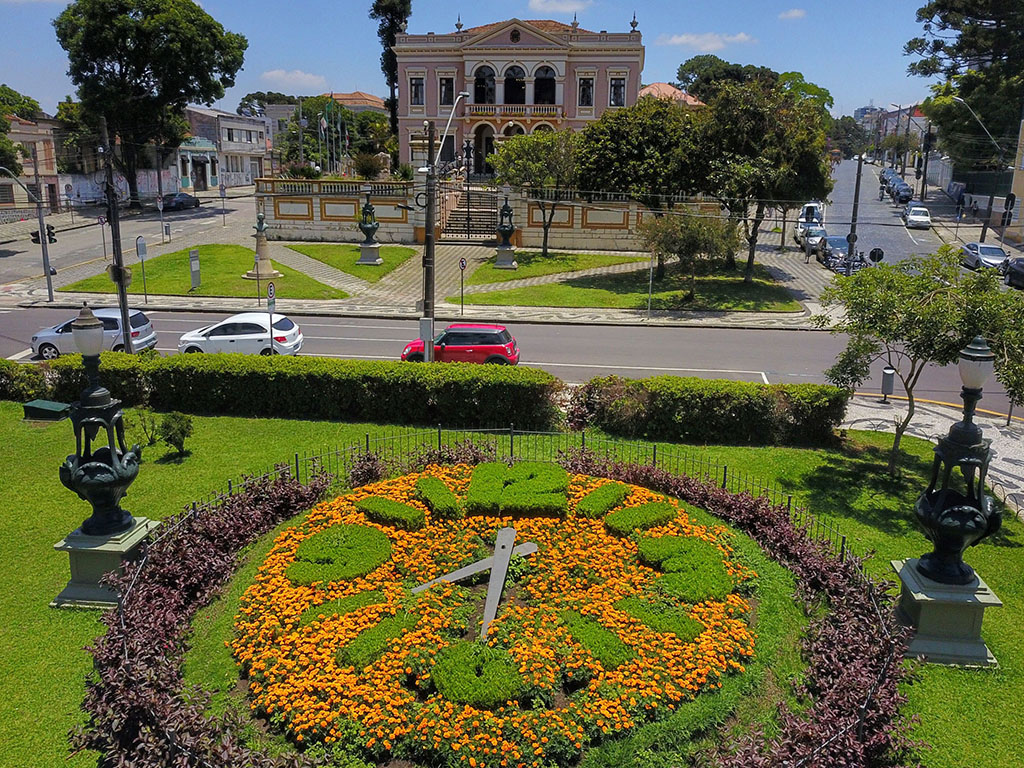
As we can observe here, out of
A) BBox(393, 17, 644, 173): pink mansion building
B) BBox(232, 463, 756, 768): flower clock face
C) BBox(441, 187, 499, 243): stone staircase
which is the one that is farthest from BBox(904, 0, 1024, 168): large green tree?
BBox(232, 463, 756, 768): flower clock face

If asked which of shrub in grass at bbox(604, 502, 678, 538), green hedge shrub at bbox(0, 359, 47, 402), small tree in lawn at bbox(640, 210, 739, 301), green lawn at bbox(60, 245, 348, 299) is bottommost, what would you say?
shrub in grass at bbox(604, 502, 678, 538)

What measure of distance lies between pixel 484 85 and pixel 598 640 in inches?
2405

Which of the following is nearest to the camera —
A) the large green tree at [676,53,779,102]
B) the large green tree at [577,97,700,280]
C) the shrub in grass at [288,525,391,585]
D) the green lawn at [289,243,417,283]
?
the shrub in grass at [288,525,391,585]

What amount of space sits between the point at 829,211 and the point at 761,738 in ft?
214

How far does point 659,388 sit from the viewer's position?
664 inches

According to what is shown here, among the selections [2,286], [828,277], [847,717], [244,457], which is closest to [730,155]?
[828,277]

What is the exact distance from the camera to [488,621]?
31.9ft

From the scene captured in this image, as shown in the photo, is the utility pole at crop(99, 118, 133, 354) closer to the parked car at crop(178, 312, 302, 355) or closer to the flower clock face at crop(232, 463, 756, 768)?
the parked car at crop(178, 312, 302, 355)

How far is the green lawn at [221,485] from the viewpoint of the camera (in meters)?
8.57

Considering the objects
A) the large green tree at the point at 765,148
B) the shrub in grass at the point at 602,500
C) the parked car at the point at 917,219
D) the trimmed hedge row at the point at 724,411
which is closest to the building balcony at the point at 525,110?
the parked car at the point at 917,219

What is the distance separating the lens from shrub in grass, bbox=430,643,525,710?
8578 mm

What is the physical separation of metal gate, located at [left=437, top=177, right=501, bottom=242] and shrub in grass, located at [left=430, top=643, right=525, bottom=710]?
38890 mm

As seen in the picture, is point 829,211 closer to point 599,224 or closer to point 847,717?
point 599,224

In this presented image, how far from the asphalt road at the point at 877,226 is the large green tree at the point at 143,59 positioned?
41270 millimetres
